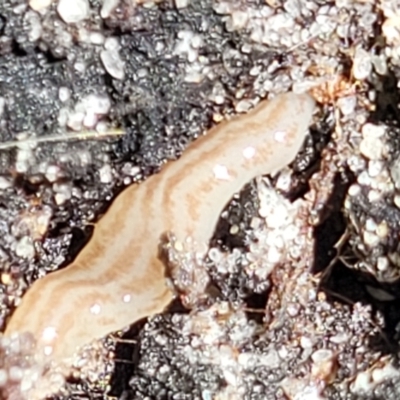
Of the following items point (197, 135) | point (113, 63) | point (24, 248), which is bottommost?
point (24, 248)

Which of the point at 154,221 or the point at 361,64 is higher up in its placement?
the point at 361,64

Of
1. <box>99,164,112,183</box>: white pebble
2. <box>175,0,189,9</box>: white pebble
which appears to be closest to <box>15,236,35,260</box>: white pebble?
<box>99,164,112,183</box>: white pebble

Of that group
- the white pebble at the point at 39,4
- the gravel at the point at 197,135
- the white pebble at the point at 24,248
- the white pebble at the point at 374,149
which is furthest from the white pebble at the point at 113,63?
the white pebble at the point at 374,149

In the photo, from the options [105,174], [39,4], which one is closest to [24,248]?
[105,174]

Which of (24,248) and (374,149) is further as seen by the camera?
(24,248)

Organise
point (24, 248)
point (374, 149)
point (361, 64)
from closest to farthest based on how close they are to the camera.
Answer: point (374, 149)
point (361, 64)
point (24, 248)

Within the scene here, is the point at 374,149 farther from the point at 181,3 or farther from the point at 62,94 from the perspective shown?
the point at 62,94

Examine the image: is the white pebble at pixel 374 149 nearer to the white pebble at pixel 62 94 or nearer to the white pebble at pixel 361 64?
the white pebble at pixel 361 64
